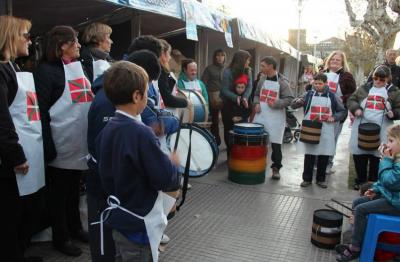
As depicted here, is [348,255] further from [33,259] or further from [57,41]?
[57,41]

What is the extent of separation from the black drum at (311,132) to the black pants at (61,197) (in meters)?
3.22

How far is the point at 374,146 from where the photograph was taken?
5.45 metres

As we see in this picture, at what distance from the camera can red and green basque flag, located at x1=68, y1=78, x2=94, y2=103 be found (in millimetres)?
3270

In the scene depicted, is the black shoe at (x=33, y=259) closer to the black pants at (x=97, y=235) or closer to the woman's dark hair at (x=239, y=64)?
the black pants at (x=97, y=235)

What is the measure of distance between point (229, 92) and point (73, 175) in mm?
3433

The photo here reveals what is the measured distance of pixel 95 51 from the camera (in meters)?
3.59

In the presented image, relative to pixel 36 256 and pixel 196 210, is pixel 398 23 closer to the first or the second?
pixel 196 210

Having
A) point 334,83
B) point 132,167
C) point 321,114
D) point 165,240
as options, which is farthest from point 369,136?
point 132,167

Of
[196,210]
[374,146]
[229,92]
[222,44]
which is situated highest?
[222,44]

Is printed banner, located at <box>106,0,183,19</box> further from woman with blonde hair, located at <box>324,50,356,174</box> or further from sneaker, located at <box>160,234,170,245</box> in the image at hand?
sneaker, located at <box>160,234,170,245</box>

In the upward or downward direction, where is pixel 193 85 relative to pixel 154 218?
upward

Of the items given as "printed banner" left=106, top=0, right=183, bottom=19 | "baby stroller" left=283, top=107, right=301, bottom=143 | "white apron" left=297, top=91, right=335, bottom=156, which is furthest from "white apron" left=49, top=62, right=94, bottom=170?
"baby stroller" left=283, top=107, right=301, bottom=143

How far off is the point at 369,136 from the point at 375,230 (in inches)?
89.0

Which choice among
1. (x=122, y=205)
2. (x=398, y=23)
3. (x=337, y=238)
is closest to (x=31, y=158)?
(x=122, y=205)
